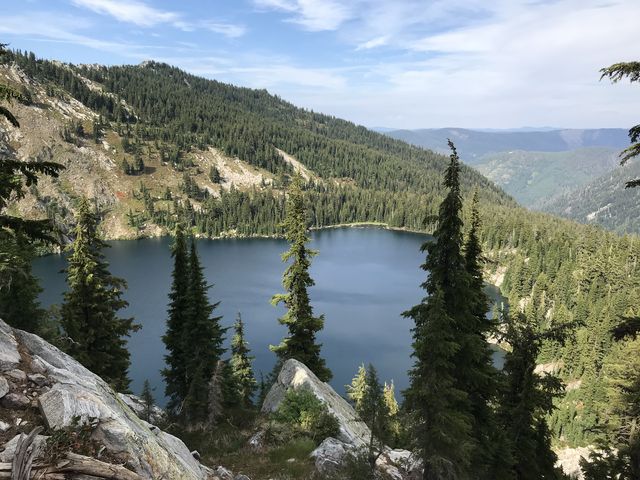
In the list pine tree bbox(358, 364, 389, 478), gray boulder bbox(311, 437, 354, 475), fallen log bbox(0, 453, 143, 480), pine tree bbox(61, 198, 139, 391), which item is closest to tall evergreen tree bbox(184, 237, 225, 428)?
pine tree bbox(61, 198, 139, 391)

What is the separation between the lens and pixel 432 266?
1823cm

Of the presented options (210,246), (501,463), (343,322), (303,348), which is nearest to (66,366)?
(501,463)

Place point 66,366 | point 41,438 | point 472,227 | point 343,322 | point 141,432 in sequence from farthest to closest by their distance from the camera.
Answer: point 343,322, point 472,227, point 66,366, point 141,432, point 41,438

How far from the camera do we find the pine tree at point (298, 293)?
30062mm

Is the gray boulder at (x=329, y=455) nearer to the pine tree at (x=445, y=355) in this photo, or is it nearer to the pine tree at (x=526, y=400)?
the pine tree at (x=445, y=355)

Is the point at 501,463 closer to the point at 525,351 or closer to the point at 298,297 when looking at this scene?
the point at 525,351

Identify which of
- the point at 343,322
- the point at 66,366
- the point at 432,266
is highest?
the point at 432,266

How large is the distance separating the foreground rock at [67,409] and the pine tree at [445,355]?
8.60m

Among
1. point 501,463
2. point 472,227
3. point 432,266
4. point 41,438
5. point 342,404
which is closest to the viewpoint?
point 41,438

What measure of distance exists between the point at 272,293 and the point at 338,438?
92301mm

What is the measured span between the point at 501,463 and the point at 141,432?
18.1 m

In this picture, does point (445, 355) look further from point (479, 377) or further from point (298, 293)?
point (298, 293)

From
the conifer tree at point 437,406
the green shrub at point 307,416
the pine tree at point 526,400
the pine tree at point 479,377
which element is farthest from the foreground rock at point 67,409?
the pine tree at point 526,400

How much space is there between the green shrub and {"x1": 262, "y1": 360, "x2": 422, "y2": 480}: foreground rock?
54 centimetres
